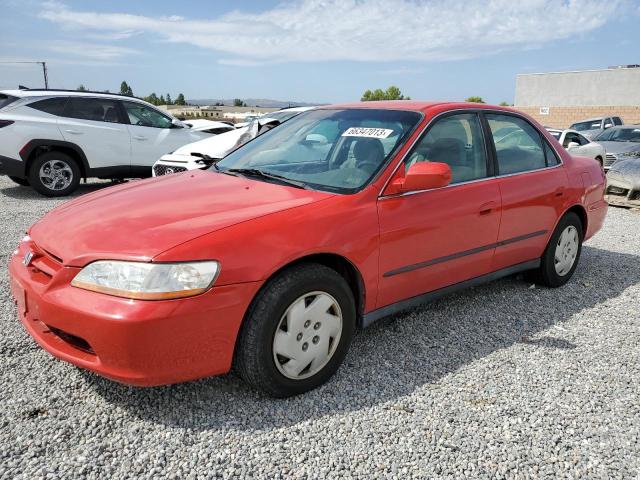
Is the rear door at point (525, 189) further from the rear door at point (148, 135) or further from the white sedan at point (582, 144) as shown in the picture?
the white sedan at point (582, 144)

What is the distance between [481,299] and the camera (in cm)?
428

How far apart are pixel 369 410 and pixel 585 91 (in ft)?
133

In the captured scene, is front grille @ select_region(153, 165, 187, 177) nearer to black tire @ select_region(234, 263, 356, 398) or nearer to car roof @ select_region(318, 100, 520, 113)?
car roof @ select_region(318, 100, 520, 113)

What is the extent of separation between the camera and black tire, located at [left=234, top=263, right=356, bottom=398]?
251 cm

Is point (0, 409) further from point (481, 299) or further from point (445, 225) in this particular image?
point (481, 299)

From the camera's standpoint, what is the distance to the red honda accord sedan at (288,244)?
91.5 inches

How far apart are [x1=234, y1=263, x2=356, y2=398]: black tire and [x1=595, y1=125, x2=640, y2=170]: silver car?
12866 millimetres

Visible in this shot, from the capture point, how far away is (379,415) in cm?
266

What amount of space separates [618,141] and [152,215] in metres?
14.9

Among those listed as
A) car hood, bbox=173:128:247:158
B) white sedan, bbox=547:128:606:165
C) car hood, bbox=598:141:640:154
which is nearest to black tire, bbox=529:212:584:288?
car hood, bbox=173:128:247:158

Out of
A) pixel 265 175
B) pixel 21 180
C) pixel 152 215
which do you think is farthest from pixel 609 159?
pixel 152 215

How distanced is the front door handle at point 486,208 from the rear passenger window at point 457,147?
0.20 metres

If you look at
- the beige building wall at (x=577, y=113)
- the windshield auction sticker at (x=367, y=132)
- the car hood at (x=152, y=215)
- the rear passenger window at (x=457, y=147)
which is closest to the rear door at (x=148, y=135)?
the car hood at (x=152, y=215)

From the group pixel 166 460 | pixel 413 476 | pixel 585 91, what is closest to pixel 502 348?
pixel 413 476
